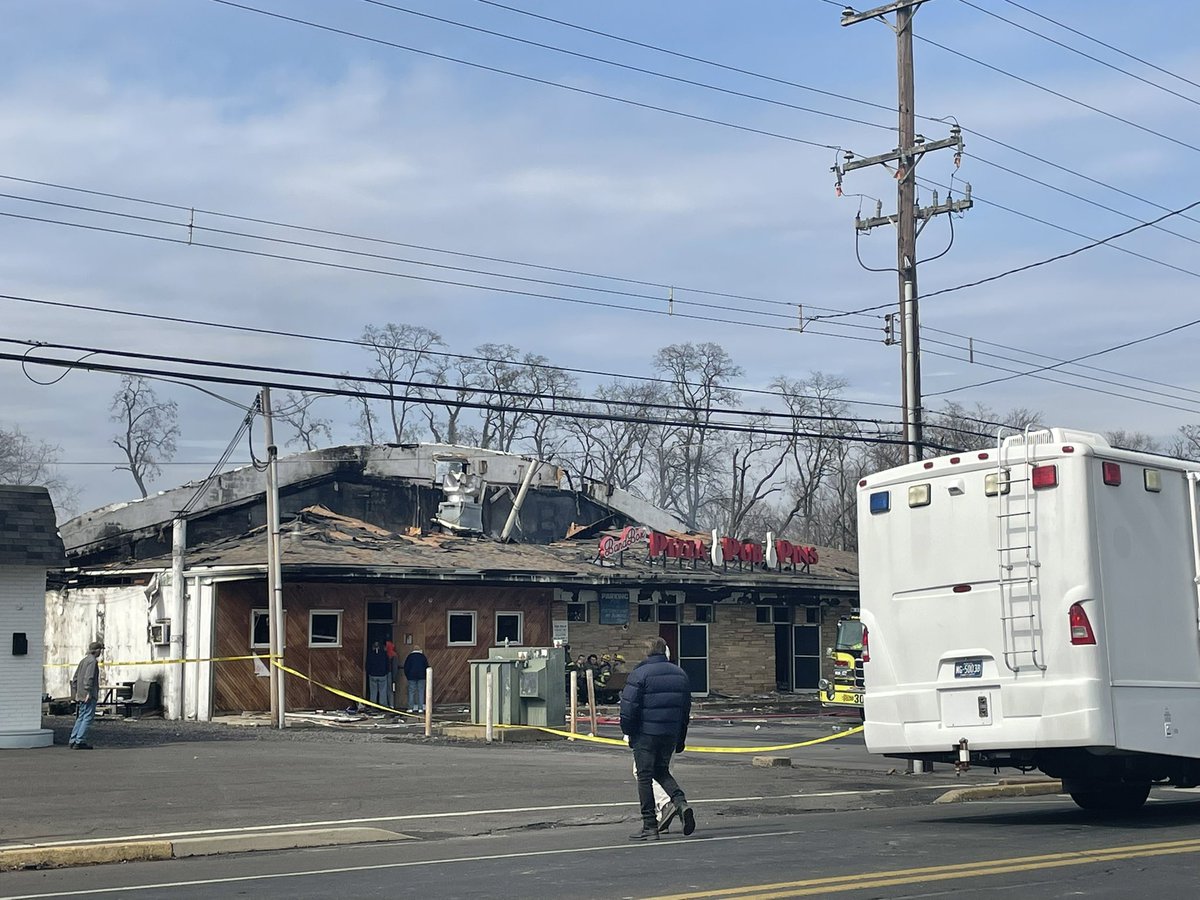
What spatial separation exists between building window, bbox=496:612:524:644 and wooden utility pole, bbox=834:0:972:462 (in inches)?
599

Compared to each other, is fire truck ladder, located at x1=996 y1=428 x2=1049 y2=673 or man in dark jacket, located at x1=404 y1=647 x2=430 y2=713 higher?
fire truck ladder, located at x1=996 y1=428 x2=1049 y2=673

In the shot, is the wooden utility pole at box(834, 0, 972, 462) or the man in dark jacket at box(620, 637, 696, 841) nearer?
the man in dark jacket at box(620, 637, 696, 841)

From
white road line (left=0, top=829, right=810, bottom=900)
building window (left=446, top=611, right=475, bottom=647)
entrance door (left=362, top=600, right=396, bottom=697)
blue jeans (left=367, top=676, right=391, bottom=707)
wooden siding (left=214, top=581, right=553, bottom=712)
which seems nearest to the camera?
white road line (left=0, top=829, right=810, bottom=900)

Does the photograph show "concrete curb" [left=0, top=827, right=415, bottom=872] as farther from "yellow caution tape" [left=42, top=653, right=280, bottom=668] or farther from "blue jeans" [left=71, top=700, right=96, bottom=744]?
"yellow caution tape" [left=42, top=653, right=280, bottom=668]

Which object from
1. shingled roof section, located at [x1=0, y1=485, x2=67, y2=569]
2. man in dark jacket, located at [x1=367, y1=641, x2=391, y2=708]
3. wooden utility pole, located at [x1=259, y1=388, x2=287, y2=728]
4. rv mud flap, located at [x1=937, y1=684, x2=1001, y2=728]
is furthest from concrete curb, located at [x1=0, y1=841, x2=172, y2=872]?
man in dark jacket, located at [x1=367, y1=641, x2=391, y2=708]

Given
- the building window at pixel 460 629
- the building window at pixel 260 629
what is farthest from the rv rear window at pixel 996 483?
the building window at pixel 460 629

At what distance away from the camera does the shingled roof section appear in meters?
23.6

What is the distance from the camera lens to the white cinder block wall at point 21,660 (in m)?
23.6

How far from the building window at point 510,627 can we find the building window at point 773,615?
8.27 metres

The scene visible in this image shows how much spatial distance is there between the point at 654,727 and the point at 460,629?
84.4 feet

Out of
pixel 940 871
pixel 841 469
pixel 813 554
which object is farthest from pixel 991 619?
pixel 841 469

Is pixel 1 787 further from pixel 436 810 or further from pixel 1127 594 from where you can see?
pixel 1127 594

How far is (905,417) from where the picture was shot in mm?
22422

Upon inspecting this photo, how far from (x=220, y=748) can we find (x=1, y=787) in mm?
6583
